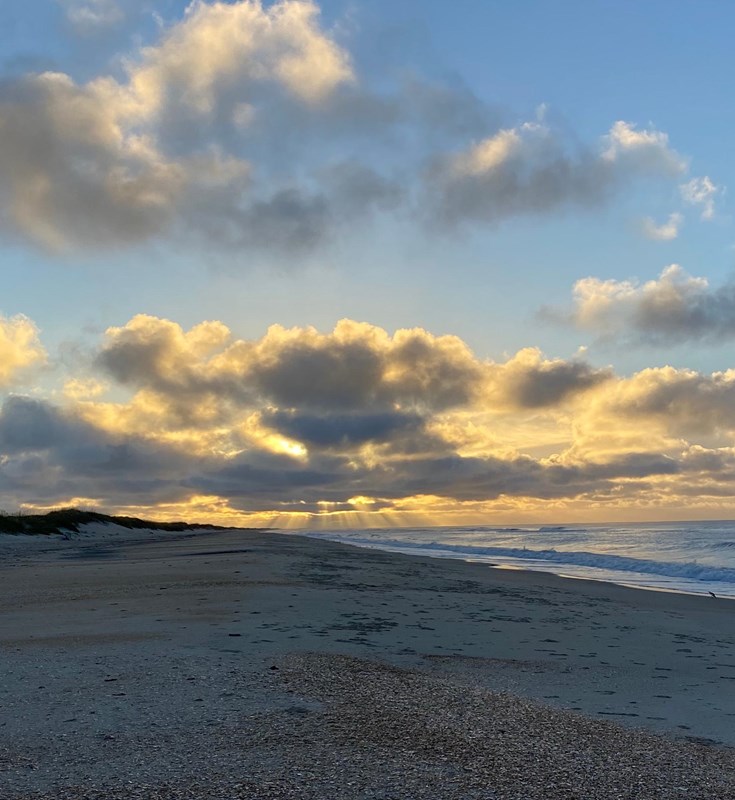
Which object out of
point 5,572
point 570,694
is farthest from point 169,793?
point 5,572

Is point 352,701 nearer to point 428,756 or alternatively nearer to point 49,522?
point 428,756

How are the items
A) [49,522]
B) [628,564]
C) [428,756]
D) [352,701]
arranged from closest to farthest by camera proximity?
[428,756] → [352,701] → [628,564] → [49,522]

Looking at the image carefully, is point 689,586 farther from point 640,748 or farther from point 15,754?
point 15,754

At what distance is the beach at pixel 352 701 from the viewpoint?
3.95 meters

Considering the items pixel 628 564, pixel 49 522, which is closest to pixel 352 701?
pixel 628 564

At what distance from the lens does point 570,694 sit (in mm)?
6516

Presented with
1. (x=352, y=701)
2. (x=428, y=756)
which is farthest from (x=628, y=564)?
(x=428, y=756)

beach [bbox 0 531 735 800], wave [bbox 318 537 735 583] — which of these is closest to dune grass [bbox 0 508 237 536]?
wave [bbox 318 537 735 583]

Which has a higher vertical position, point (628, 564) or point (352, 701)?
point (352, 701)

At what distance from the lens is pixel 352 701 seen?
5504 millimetres

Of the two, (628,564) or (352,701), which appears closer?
(352,701)

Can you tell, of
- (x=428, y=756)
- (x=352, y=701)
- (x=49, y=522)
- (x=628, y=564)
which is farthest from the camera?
(x=49, y=522)

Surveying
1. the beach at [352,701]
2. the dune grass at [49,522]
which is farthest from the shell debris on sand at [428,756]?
the dune grass at [49,522]

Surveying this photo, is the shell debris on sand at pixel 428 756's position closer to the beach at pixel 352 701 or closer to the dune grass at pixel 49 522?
the beach at pixel 352 701
